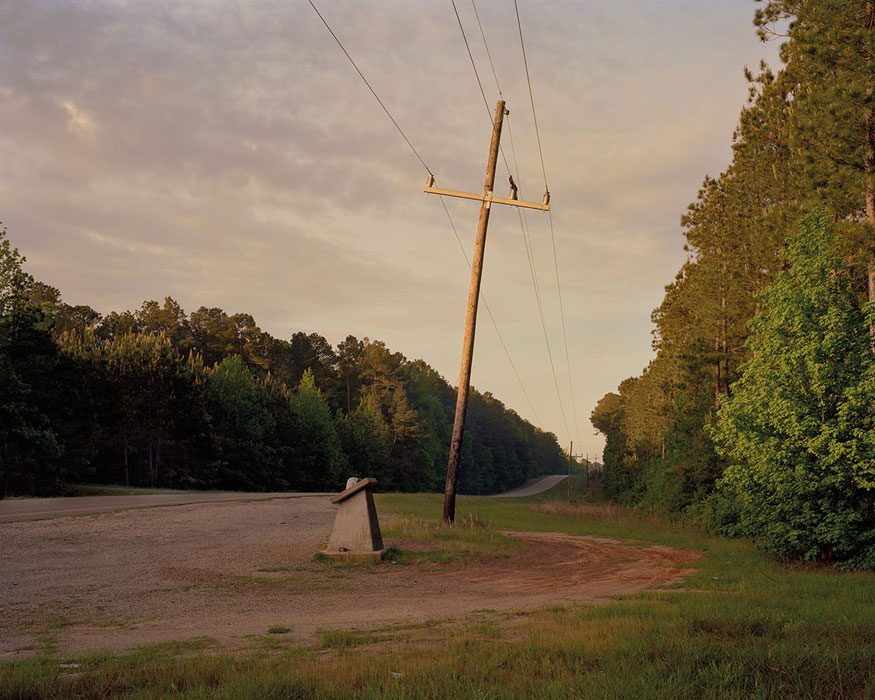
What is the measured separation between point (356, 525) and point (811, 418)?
965 cm

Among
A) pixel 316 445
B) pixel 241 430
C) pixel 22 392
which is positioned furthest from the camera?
pixel 316 445

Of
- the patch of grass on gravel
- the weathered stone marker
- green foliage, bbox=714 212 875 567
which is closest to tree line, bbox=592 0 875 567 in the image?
green foliage, bbox=714 212 875 567

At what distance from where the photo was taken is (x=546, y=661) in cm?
616

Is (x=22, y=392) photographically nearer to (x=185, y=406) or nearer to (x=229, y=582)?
(x=185, y=406)

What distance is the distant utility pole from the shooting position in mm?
21281

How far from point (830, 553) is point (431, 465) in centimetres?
8549

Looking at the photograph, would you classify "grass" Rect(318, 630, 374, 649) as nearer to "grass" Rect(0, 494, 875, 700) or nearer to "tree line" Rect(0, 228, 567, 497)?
"grass" Rect(0, 494, 875, 700)

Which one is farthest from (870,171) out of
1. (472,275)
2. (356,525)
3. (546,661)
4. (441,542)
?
(546,661)

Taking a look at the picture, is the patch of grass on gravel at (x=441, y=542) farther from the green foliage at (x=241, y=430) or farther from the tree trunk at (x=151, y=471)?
the green foliage at (x=241, y=430)

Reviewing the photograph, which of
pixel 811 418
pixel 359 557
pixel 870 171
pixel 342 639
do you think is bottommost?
pixel 359 557

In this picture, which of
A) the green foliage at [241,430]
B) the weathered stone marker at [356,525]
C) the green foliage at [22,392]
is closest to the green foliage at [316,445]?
the green foliage at [241,430]

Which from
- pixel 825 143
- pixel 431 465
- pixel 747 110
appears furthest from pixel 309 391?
pixel 825 143

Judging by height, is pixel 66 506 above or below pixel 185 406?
below

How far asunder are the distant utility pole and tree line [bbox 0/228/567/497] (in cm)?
2313
